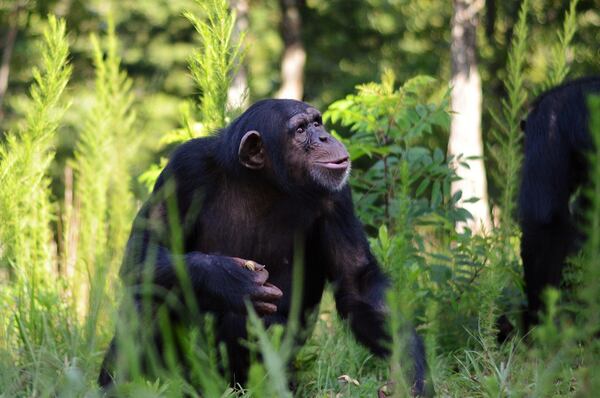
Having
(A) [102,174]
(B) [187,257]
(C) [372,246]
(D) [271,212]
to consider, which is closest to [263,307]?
(B) [187,257]

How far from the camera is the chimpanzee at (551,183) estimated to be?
17.2 feet

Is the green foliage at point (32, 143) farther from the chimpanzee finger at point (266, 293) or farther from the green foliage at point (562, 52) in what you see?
the green foliage at point (562, 52)

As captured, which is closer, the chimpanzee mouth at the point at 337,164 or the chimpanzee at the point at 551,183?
the chimpanzee mouth at the point at 337,164

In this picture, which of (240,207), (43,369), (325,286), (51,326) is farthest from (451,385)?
(51,326)

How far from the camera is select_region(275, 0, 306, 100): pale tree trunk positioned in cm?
2089

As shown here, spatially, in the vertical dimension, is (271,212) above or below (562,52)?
below

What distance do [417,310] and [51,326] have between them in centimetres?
219

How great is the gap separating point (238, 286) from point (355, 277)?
796 mm

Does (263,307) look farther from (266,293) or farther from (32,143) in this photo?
(32,143)

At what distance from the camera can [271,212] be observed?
14.6 feet

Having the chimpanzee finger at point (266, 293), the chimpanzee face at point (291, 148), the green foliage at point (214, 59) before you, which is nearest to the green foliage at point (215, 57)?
the green foliage at point (214, 59)

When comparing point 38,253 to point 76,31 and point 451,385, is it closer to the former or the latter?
point 451,385

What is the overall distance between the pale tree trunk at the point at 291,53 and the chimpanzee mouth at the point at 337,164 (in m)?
16.2

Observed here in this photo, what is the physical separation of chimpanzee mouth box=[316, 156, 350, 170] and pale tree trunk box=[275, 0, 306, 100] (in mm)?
16193
